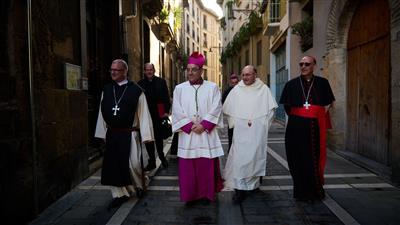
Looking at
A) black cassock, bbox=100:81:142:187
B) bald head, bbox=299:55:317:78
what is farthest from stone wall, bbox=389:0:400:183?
black cassock, bbox=100:81:142:187

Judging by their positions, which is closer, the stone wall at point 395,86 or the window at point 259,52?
the stone wall at point 395,86

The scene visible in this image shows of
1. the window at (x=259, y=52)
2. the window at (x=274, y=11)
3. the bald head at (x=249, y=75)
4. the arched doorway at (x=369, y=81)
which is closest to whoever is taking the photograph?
the bald head at (x=249, y=75)

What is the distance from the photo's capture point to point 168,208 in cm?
460

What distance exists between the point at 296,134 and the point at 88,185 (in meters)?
2.94

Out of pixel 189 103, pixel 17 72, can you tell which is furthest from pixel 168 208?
pixel 17 72

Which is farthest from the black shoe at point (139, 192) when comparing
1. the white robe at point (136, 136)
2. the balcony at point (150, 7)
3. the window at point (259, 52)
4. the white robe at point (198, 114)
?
the window at point (259, 52)

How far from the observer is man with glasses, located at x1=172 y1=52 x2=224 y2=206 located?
4.72 m

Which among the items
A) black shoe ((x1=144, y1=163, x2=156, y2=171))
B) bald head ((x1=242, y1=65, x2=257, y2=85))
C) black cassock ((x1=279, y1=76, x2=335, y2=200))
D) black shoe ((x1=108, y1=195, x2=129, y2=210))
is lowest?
black shoe ((x1=108, y1=195, x2=129, y2=210))

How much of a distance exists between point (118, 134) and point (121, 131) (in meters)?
0.05

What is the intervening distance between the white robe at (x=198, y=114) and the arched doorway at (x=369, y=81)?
3169 millimetres

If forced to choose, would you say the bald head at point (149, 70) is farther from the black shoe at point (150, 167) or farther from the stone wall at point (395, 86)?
the stone wall at point (395, 86)

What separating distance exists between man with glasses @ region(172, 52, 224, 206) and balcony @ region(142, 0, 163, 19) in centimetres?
754

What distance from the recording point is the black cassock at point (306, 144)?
4.83 meters

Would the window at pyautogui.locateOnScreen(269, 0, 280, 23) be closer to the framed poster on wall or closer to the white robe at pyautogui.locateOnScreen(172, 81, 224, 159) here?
the framed poster on wall
